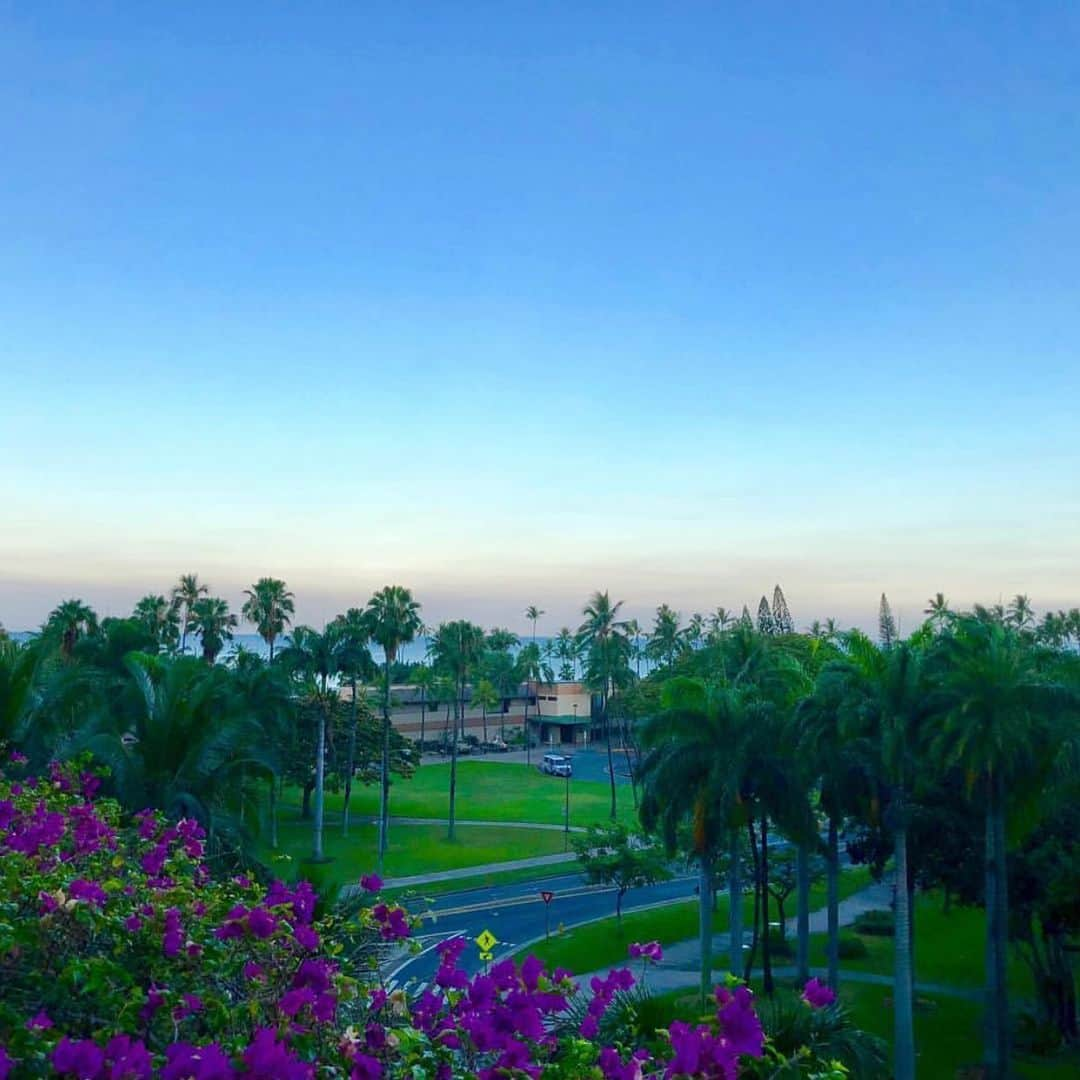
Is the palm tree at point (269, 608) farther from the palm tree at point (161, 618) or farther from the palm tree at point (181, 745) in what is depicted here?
the palm tree at point (181, 745)

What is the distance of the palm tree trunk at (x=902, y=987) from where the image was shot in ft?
76.1

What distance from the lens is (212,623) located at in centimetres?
6994

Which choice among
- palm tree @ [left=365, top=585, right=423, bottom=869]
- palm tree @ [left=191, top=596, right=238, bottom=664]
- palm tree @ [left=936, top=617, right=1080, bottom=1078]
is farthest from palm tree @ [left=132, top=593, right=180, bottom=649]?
palm tree @ [left=936, top=617, right=1080, bottom=1078]

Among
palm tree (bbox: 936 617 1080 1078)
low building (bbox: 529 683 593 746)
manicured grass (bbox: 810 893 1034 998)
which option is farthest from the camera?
low building (bbox: 529 683 593 746)

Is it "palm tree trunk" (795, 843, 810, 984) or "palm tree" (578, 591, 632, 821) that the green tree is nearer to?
"palm tree trunk" (795, 843, 810, 984)

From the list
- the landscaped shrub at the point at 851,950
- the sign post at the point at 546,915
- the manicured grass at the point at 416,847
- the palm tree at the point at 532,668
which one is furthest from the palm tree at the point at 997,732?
the palm tree at the point at 532,668

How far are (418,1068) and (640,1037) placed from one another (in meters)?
5.94

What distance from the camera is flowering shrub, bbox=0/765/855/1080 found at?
513cm

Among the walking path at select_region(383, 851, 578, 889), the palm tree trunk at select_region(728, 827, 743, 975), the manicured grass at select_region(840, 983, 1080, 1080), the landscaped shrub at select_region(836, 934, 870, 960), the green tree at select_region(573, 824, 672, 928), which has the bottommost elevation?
the walking path at select_region(383, 851, 578, 889)

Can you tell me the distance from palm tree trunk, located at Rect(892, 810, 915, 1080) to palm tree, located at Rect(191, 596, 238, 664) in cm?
5538

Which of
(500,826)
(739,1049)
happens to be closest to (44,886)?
(739,1049)

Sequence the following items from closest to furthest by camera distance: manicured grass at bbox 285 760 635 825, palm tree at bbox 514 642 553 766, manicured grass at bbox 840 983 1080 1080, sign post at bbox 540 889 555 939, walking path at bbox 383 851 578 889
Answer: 1. manicured grass at bbox 840 983 1080 1080
2. sign post at bbox 540 889 555 939
3. walking path at bbox 383 851 578 889
4. manicured grass at bbox 285 760 635 825
5. palm tree at bbox 514 642 553 766

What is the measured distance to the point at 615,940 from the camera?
3962 centimetres

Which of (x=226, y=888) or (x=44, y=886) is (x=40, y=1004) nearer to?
(x=44, y=886)
